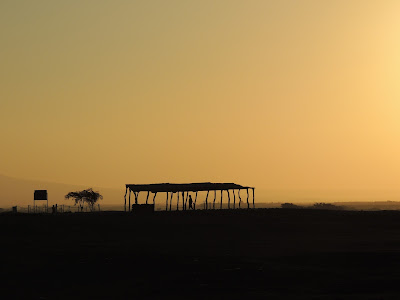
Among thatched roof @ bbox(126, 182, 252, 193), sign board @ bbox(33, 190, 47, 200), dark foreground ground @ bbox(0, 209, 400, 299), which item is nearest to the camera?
dark foreground ground @ bbox(0, 209, 400, 299)

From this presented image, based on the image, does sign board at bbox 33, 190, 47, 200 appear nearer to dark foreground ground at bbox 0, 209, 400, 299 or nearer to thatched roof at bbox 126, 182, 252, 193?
thatched roof at bbox 126, 182, 252, 193

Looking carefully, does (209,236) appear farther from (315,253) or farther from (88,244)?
(315,253)

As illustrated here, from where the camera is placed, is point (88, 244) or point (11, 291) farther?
point (88, 244)

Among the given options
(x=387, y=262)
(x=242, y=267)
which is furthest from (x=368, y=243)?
(x=242, y=267)

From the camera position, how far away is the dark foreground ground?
21.8 m

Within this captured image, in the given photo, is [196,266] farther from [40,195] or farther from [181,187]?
[40,195]

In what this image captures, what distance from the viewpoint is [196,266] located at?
93.4 feet

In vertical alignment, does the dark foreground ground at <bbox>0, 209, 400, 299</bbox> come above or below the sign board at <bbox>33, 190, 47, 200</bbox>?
below

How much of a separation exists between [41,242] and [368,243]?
59.9ft

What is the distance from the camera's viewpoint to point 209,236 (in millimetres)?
49031

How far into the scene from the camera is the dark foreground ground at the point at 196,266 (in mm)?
21812

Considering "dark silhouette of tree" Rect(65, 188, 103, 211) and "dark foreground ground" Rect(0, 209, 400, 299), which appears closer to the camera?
"dark foreground ground" Rect(0, 209, 400, 299)

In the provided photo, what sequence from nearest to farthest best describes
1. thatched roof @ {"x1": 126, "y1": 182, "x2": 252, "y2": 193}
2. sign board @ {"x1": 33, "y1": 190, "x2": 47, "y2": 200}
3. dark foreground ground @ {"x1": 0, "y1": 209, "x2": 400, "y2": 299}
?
dark foreground ground @ {"x1": 0, "y1": 209, "x2": 400, "y2": 299} < thatched roof @ {"x1": 126, "y1": 182, "x2": 252, "y2": 193} < sign board @ {"x1": 33, "y1": 190, "x2": 47, "y2": 200}

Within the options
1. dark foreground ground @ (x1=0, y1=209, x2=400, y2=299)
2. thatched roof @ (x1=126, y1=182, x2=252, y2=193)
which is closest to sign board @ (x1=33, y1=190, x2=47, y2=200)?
thatched roof @ (x1=126, y1=182, x2=252, y2=193)
